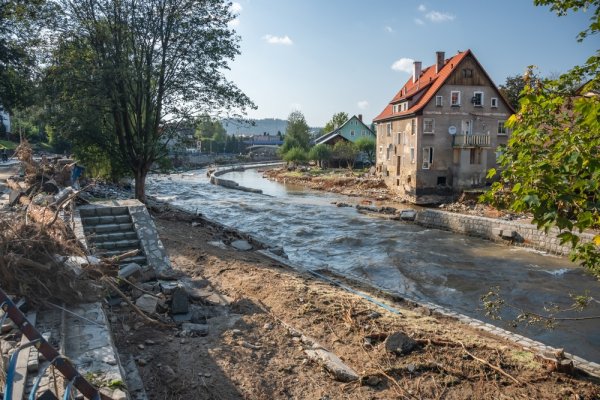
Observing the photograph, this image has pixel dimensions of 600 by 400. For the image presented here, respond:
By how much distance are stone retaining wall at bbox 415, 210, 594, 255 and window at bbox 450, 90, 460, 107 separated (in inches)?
536

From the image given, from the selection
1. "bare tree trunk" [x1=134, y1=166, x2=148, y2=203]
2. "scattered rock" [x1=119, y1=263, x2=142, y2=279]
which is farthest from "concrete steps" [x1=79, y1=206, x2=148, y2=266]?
"bare tree trunk" [x1=134, y1=166, x2=148, y2=203]

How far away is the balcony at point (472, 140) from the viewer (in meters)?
35.2

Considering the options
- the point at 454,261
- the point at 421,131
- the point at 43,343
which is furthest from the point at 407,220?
the point at 43,343

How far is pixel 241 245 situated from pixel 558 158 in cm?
1176

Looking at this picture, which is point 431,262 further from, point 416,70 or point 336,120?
point 336,120

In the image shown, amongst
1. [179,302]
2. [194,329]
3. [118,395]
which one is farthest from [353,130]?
[118,395]

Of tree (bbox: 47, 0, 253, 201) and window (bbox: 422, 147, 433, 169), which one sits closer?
tree (bbox: 47, 0, 253, 201)

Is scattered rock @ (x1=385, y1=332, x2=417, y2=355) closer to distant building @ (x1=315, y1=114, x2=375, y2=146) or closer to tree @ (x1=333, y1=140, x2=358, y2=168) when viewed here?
tree @ (x1=333, y1=140, x2=358, y2=168)

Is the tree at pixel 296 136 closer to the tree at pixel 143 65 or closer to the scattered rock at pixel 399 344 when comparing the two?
the tree at pixel 143 65

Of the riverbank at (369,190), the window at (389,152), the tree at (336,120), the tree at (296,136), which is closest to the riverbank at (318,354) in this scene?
the riverbank at (369,190)

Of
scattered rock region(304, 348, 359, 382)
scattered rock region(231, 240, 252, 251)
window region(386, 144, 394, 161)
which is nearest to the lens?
scattered rock region(304, 348, 359, 382)

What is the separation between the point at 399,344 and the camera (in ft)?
23.9

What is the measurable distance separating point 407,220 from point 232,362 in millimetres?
21728

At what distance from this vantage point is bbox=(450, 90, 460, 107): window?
35.5 meters
